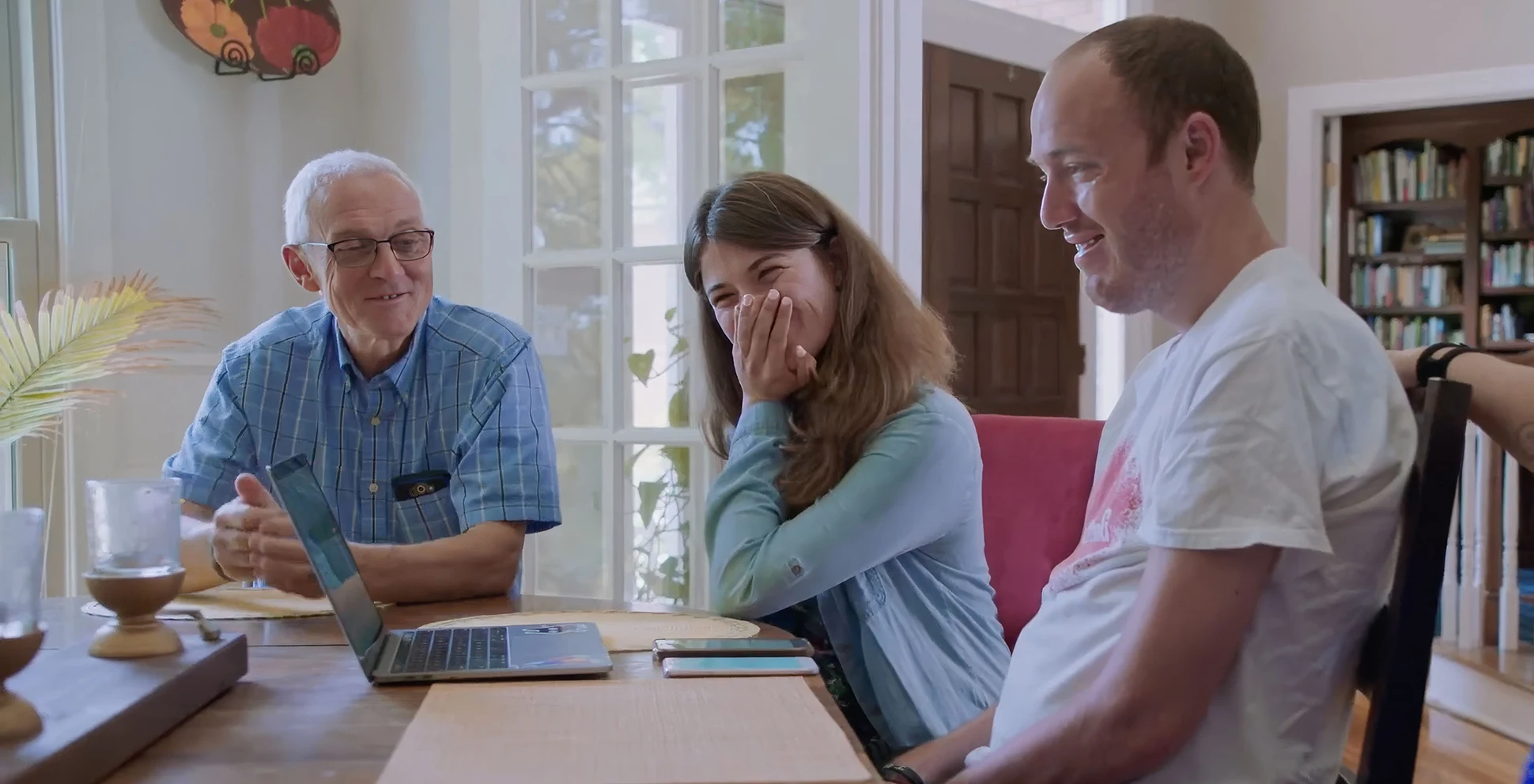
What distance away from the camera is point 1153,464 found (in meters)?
0.99

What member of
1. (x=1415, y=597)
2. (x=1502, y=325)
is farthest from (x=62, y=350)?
(x=1502, y=325)

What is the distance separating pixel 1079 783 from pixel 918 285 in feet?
6.19

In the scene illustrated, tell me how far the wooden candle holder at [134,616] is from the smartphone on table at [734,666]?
42 centimetres

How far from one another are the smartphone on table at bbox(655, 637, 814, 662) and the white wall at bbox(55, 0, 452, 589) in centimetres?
204

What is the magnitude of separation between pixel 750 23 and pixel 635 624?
163 cm

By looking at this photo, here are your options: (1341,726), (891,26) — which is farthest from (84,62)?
(1341,726)

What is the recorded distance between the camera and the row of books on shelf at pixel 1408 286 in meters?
6.38

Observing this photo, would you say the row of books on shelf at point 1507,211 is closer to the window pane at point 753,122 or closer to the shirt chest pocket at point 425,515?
the window pane at point 753,122

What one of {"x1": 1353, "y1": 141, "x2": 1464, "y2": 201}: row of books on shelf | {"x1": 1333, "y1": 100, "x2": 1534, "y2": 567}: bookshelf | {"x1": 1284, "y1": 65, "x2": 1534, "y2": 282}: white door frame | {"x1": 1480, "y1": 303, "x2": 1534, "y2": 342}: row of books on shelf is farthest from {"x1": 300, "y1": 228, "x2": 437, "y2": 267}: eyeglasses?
{"x1": 1480, "y1": 303, "x2": 1534, "y2": 342}: row of books on shelf

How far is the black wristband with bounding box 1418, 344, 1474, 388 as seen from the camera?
1.01m

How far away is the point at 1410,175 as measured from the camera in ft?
20.7

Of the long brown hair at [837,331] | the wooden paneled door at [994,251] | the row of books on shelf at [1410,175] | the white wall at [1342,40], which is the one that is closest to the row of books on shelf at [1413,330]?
the row of books on shelf at [1410,175]

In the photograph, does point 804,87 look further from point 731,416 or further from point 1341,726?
point 1341,726

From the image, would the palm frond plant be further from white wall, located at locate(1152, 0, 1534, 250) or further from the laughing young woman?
white wall, located at locate(1152, 0, 1534, 250)
